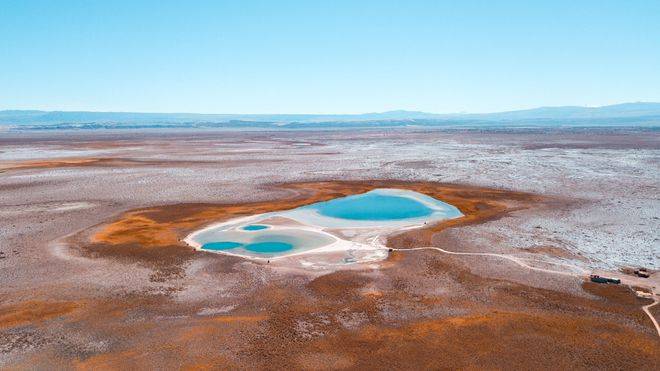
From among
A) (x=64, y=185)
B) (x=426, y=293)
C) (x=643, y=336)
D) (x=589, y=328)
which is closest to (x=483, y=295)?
(x=426, y=293)

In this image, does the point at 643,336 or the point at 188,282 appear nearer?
the point at 643,336

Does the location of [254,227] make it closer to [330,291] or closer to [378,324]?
[330,291]

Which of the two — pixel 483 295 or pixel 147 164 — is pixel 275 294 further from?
pixel 147 164

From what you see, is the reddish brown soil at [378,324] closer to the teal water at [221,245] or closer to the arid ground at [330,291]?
the arid ground at [330,291]

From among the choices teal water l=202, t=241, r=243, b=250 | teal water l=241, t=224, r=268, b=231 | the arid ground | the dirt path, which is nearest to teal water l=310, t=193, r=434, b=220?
the arid ground

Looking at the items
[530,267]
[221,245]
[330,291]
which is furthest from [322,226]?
[530,267]

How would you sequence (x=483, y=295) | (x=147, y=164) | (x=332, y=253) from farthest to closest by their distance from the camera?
(x=147, y=164)
(x=332, y=253)
(x=483, y=295)

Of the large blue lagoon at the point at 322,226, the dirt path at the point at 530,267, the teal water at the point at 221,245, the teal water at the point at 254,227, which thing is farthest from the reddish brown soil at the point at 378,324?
the teal water at the point at 254,227

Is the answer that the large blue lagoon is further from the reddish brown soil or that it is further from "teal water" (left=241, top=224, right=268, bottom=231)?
the reddish brown soil
